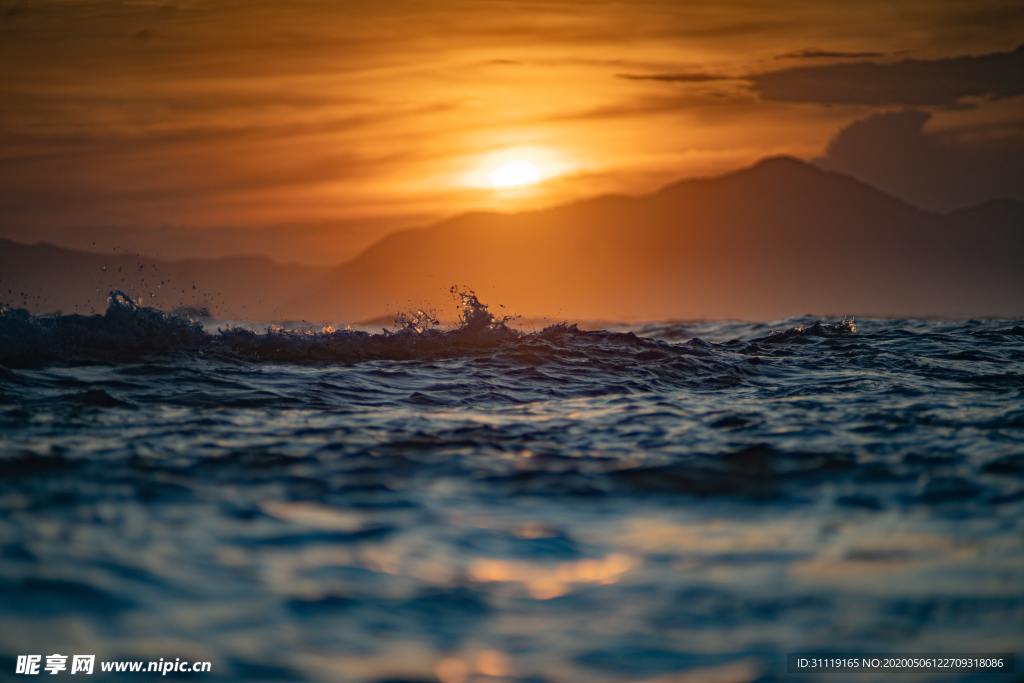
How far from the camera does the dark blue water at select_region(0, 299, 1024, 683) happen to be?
4879mm

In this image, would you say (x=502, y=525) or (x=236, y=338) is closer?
(x=502, y=525)

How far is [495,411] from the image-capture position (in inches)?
495

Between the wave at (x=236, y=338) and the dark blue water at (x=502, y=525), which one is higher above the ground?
the wave at (x=236, y=338)

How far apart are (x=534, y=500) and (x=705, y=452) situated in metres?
2.69

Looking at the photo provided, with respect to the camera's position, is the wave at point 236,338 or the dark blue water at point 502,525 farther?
the wave at point 236,338

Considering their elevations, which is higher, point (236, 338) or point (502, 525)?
point (236, 338)

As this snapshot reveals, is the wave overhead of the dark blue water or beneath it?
overhead

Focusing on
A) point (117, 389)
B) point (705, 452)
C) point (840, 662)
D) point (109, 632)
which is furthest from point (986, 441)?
point (117, 389)

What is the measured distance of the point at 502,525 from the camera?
6777mm

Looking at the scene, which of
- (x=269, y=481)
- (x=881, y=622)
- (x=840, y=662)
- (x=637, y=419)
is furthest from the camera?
(x=637, y=419)

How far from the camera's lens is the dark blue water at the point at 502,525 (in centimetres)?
488

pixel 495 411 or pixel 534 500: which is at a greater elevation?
pixel 495 411

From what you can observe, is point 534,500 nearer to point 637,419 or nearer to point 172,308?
point 637,419

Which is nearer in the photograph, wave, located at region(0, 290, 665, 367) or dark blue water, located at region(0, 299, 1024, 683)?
dark blue water, located at region(0, 299, 1024, 683)
